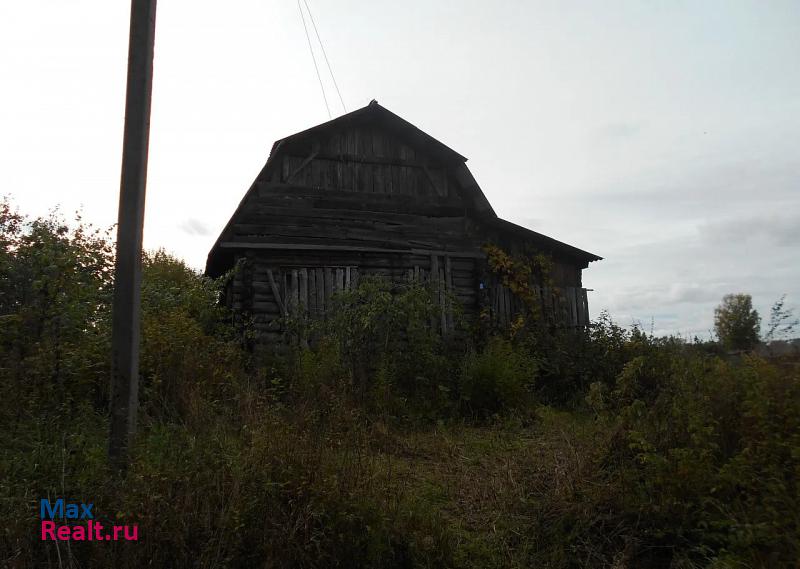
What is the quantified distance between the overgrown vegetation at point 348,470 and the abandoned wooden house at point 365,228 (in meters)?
3.83

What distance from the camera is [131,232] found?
12.6ft

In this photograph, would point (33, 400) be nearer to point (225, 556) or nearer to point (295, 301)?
point (225, 556)

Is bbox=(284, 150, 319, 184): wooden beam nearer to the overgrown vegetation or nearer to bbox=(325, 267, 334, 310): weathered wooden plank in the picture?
bbox=(325, 267, 334, 310): weathered wooden plank

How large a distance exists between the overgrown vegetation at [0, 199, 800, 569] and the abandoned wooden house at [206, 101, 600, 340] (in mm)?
3832

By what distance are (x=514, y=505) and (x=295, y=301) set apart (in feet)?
22.7

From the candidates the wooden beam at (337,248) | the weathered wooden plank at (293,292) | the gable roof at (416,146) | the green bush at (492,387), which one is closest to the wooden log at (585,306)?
the gable roof at (416,146)

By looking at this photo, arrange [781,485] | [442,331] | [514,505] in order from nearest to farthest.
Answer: [781,485]
[514,505]
[442,331]

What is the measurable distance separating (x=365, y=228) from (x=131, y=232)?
766 centimetres

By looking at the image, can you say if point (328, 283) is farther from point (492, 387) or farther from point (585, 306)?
point (585, 306)

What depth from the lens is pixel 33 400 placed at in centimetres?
439

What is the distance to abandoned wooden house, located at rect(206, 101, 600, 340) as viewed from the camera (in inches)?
410

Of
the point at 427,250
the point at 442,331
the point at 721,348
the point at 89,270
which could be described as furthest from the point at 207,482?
the point at 427,250

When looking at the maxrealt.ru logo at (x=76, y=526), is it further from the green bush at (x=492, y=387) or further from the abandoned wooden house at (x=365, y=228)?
the abandoned wooden house at (x=365, y=228)

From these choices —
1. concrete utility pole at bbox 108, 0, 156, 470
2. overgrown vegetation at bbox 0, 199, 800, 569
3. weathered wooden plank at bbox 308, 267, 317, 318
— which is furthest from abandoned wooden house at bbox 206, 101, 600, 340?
concrete utility pole at bbox 108, 0, 156, 470
